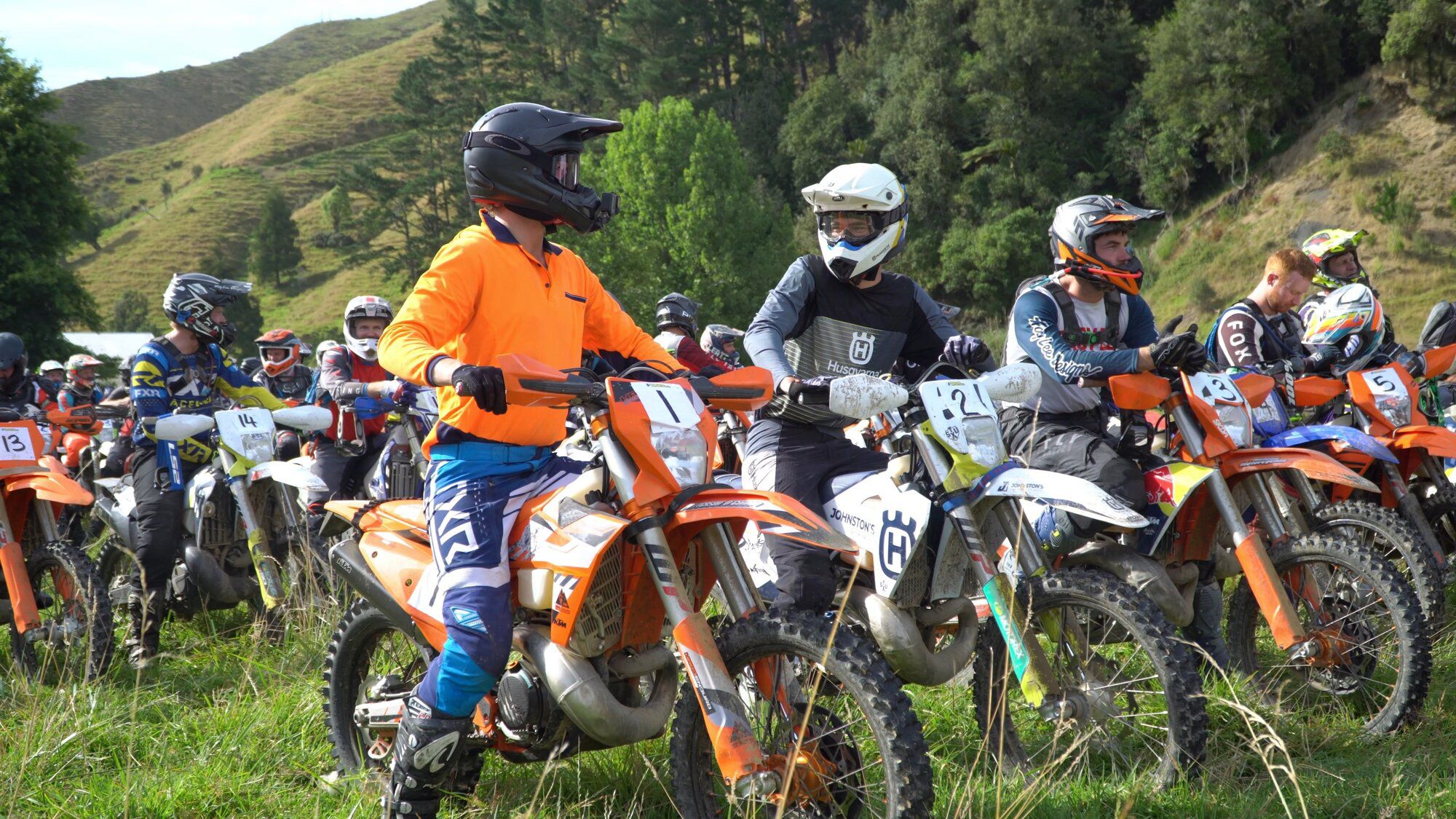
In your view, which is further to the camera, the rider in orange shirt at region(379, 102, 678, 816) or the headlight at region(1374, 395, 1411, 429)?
the headlight at region(1374, 395, 1411, 429)

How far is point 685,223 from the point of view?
180ft

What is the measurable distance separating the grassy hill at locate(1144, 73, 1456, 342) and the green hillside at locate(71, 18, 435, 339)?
46087 millimetres

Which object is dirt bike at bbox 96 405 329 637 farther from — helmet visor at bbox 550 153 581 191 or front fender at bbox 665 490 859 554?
front fender at bbox 665 490 859 554

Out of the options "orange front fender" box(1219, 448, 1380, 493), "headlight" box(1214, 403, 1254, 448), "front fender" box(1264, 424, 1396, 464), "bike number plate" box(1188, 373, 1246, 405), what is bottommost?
"front fender" box(1264, 424, 1396, 464)

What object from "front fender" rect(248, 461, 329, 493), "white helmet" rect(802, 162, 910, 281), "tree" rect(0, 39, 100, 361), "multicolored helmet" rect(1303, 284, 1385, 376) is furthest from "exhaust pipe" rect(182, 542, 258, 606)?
"tree" rect(0, 39, 100, 361)

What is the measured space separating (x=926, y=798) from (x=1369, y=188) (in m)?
43.4

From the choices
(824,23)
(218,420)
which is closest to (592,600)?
(218,420)

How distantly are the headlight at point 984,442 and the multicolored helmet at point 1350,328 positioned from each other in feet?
12.9

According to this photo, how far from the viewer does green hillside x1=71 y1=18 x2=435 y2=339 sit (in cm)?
9512

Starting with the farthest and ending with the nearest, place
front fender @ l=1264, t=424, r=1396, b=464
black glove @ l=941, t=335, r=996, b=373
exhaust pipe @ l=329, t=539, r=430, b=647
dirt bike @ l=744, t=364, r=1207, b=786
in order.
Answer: front fender @ l=1264, t=424, r=1396, b=464 < black glove @ l=941, t=335, r=996, b=373 < exhaust pipe @ l=329, t=539, r=430, b=647 < dirt bike @ l=744, t=364, r=1207, b=786

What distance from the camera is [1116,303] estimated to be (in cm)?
528

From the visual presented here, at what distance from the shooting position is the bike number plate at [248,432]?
22.4 feet

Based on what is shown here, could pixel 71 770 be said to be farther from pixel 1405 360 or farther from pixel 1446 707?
pixel 1405 360

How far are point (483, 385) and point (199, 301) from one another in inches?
185
